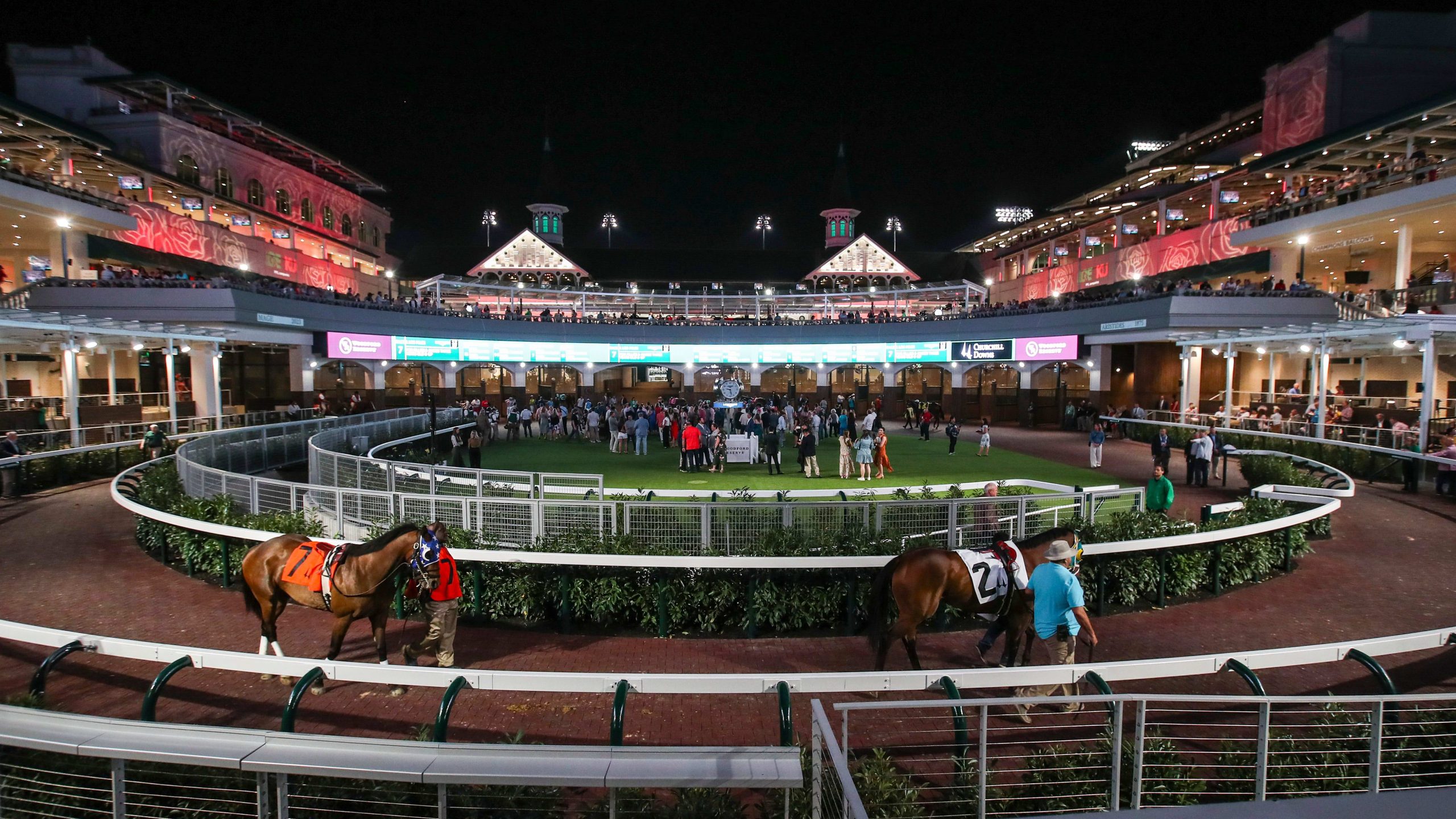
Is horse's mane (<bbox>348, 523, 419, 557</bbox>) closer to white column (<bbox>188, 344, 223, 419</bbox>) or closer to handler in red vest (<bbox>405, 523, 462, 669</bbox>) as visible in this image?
handler in red vest (<bbox>405, 523, 462, 669</bbox>)

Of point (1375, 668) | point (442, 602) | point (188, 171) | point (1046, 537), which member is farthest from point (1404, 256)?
point (188, 171)

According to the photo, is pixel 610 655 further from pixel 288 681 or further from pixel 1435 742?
pixel 1435 742

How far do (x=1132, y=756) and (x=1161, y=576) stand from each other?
5.15 meters

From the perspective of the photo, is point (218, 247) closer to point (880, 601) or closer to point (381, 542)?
point (381, 542)

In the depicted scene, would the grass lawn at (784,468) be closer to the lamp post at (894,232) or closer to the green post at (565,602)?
the green post at (565,602)

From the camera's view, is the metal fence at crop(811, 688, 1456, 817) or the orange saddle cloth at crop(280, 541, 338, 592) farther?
the orange saddle cloth at crop(280, 541, 338, 592)

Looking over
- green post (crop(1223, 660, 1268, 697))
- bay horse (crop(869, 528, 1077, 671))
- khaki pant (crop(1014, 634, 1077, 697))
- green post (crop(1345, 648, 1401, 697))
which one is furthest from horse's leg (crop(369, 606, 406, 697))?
green post (crop(1345, 648, 1401, 697))

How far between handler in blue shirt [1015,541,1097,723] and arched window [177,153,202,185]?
4740 centimetres

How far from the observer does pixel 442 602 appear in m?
6.35

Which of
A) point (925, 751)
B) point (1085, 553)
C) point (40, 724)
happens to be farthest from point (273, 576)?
point (1085, 553)

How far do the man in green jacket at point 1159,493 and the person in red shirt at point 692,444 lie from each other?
10612 mm

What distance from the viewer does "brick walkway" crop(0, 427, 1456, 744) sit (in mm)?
5703

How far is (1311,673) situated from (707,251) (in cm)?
5378

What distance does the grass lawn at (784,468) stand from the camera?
1669 cm
